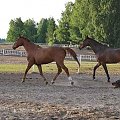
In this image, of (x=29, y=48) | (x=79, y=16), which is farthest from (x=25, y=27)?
(x=29, y=48)

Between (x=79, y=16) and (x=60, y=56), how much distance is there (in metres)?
58.4

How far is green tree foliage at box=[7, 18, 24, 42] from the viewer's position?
102562 mm

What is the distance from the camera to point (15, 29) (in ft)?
338

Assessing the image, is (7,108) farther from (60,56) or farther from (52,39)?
(52,39)

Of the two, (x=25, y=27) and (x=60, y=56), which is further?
(x=25, y=27)

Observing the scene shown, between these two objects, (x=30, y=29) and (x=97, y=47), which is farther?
(x=30, y=29)

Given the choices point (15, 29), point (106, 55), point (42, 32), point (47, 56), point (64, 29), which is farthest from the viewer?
point (42, 32)

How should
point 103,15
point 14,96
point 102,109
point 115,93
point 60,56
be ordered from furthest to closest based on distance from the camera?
point 103,15 < point 60,56 < point 115,93 < point 14,96 < point 102,109

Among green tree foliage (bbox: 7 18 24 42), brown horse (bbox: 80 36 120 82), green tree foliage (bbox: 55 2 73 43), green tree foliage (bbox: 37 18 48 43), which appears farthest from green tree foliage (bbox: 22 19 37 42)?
brown horse (bbox: 80 36 120 82)

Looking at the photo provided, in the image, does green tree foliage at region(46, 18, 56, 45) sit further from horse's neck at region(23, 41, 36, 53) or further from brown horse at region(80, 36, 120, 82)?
horse's neck at region(23, 41, 36, 53)

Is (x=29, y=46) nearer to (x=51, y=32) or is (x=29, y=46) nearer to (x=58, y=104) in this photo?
(x=58, y=104)

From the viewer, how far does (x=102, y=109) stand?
35.8ft

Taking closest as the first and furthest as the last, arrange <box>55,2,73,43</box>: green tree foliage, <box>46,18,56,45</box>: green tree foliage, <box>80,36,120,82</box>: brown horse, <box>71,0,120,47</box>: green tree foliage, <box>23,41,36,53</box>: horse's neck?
<box>23,41,36,53</box>: horse's neck
<box>80,36,120,82</box>: brown horse
<box>71,0,120,47</box>: green tree foliage
<box>55,2,73,43</box>: green tree foliage
<box>46,18,56,45</box>: green tree foliage

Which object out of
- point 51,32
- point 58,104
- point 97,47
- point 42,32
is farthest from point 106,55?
point 42,32
